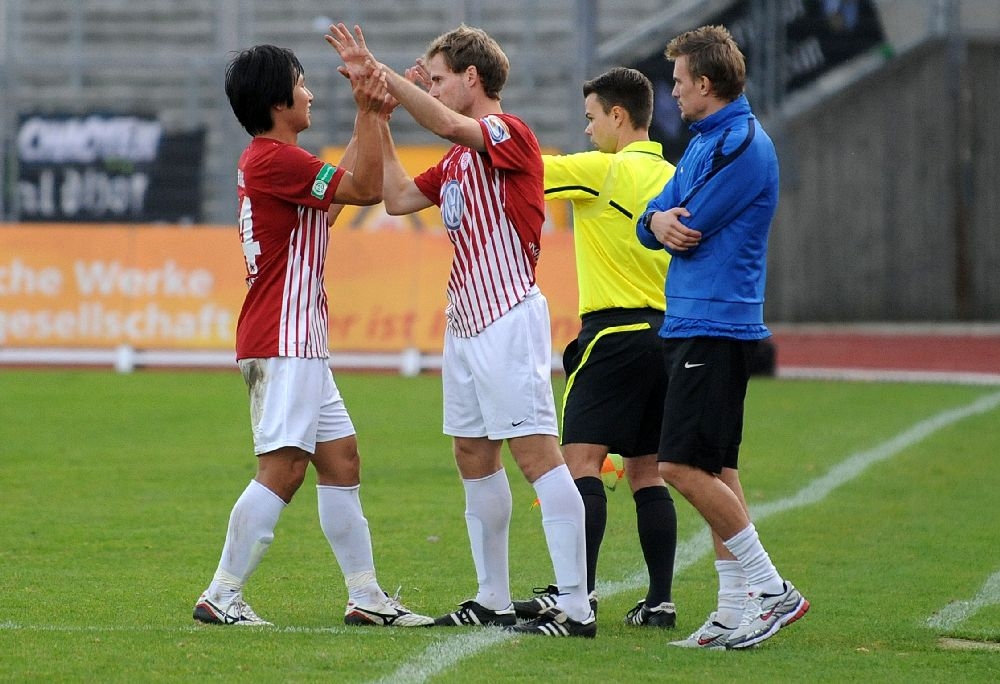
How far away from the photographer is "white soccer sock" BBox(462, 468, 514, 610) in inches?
217

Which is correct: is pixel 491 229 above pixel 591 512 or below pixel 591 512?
above

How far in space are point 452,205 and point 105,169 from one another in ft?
53.6

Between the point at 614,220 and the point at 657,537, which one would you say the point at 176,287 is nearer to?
the point at 614,220

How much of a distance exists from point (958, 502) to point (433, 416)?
206 inches

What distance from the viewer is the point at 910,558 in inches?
275

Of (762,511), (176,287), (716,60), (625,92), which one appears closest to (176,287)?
(176,287)

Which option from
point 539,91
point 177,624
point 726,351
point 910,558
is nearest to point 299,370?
point 177,624

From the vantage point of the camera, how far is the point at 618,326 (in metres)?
5.84

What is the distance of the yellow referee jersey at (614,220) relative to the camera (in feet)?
19.0

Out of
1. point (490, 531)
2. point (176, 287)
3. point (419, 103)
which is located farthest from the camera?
point (176, 287)

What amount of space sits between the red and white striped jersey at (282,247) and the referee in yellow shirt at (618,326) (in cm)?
88

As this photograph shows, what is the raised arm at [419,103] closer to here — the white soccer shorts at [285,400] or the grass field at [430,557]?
the white soccer shorts at [285,400]

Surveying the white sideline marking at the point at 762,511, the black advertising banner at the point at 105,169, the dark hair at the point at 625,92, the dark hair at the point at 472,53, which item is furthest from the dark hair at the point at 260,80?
the black advertising banner at the point at 105,169

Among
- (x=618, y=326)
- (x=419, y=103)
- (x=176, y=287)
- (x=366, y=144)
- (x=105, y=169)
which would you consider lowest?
(x=176, y=287)
